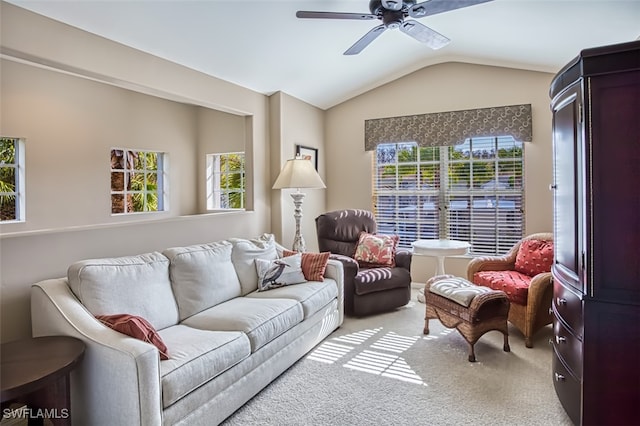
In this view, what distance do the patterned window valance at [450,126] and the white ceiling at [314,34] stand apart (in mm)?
568

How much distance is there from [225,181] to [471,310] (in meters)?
4.38

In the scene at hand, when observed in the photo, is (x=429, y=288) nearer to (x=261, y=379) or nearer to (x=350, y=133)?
(x=261, y=379)

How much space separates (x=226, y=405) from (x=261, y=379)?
13.3 inches

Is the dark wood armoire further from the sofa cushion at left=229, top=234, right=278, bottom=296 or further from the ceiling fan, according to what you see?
the sofa cushion at left=229, top=234, right=278, bottom=296

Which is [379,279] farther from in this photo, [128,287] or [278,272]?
[128,287]

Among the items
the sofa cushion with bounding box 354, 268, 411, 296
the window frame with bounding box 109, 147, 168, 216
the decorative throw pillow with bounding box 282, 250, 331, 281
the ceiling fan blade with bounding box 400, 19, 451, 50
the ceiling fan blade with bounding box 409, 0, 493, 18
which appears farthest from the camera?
the window frame with bounding box 109, 147, 168, 216

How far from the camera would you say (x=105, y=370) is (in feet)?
5.88

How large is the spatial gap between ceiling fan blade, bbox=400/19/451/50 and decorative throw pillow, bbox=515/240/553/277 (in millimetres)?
2169

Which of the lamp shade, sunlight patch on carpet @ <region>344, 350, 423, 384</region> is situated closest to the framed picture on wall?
the lamp shade

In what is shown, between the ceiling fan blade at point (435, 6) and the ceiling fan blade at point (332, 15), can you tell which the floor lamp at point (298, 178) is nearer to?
the ceiling fan blade at point (332, 15)

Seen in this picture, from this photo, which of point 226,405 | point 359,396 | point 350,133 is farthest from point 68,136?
point 359,396

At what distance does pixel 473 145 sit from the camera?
475cm

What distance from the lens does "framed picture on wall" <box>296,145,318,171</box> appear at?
4930 mm

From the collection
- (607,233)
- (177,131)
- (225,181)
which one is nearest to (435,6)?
(607,233)
